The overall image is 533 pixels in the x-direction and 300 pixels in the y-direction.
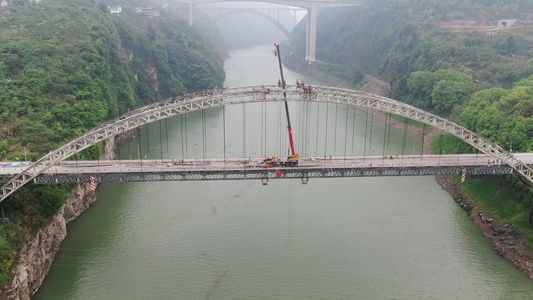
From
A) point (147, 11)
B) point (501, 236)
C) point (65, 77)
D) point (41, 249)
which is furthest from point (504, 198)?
point (147, 11)

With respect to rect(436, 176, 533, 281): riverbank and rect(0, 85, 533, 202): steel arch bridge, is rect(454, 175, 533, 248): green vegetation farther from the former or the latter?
rect(0, 85, 533, 202): steel arch bridge

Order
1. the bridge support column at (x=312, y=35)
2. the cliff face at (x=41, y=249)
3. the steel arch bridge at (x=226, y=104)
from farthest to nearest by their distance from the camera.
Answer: the bridge support column at (x=312, y=35)
the steel arch bridge at (x=226, y=104)
the cliff face at (x=41, y=249)

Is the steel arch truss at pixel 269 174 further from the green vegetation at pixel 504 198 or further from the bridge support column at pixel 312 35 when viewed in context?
the bridge support column at pixel 312 35

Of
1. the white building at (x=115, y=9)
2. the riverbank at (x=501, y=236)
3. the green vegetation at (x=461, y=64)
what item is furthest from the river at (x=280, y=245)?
the white building at (x=115, y=9)

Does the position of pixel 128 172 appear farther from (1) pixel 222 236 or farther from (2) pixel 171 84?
(2) pixel 171 84

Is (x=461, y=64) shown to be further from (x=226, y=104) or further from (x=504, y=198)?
(x=226, y=104)

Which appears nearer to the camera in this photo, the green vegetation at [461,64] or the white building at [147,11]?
the green vegetation at [461,64]

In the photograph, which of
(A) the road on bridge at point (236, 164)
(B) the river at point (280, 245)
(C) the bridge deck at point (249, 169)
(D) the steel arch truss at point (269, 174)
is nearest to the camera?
(B) the river at point (280, 245)
